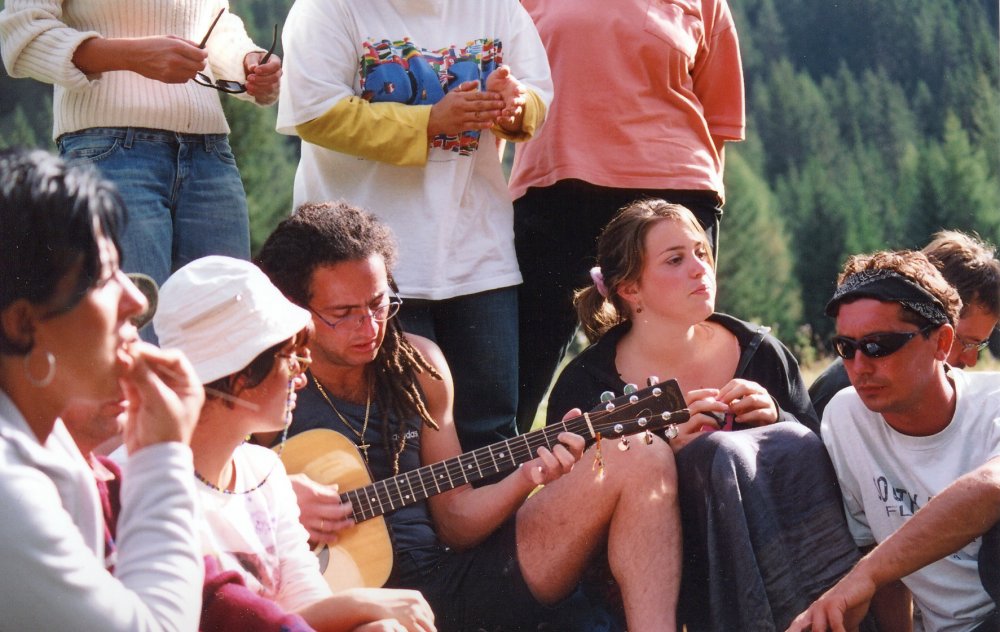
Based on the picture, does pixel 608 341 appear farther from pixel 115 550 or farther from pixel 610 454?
pixel 115 550

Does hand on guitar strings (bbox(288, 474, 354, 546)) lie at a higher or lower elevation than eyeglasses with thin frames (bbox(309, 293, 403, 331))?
lower

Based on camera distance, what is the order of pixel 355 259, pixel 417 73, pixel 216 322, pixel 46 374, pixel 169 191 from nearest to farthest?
pixel 46 374, pixel 216 322, pixel 355 259, pixel 169 191, pixel 417 73

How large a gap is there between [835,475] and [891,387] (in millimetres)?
275

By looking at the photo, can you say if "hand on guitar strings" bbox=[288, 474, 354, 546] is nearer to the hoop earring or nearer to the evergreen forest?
the hoop earring

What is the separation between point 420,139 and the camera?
10.7 ft

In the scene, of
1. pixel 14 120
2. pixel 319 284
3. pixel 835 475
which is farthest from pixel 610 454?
pixel 14 120

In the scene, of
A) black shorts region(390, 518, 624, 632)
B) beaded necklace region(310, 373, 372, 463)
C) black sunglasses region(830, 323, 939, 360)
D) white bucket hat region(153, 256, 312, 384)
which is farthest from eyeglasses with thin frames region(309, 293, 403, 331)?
black sunglasses region(830, 323, 939, 360)

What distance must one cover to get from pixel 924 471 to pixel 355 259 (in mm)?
1485

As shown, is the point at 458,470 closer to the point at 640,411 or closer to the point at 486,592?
the point at 486,592

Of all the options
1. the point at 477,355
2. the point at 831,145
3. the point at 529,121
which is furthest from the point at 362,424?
the point at 831,145

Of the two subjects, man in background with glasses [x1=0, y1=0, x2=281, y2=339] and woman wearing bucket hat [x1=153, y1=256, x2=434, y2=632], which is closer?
woman wearing bucket hat [x1=153, y1=256, x2=434, y2=632]

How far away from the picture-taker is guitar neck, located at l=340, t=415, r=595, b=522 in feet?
9.77

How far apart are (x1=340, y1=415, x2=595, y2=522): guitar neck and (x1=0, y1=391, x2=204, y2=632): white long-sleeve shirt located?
51.0 inches

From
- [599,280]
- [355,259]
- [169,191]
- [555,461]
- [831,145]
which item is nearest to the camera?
[555,461]
